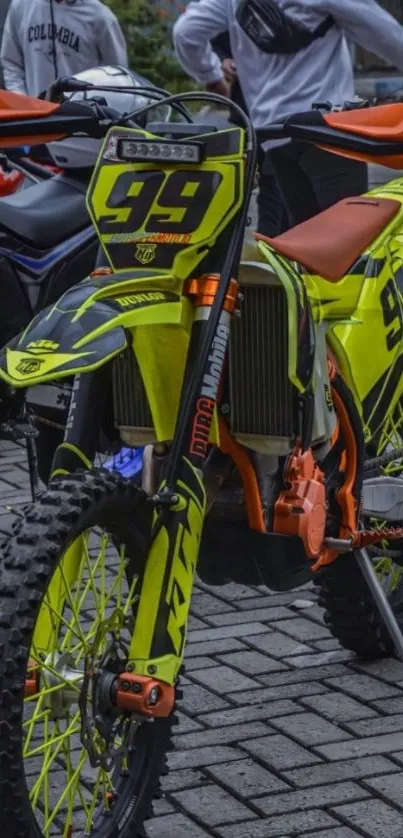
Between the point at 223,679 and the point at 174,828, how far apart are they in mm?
964

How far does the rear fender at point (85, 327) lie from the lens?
3178 mm

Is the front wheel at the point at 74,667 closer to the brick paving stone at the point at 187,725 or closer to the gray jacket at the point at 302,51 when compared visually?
the brick paving stone at the point at 187,725

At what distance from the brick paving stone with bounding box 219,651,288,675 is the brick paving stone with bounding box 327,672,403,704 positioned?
0.17 m

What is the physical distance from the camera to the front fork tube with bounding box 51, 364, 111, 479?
346 cm

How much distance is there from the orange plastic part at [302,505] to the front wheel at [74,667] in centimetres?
43

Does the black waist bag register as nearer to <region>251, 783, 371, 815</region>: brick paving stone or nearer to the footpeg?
the footpeg

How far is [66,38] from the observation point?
852 cm

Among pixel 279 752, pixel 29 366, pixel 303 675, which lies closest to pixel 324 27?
pixel 303 675

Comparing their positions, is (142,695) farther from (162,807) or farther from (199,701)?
(199,701)

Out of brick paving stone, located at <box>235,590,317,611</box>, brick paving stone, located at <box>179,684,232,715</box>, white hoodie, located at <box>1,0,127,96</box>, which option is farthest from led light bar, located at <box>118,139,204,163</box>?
white hoodie, located at <box>1,0,127,96</box>

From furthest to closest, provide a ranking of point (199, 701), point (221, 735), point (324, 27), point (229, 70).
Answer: point (229, 70) < point (324, 27) < point (199, 701) < point (221, 735)

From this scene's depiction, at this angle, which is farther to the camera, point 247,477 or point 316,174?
point 316,174

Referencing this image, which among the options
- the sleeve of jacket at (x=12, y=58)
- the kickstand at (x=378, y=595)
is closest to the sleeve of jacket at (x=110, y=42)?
the sleeve of jacket at (x=12, y=58)

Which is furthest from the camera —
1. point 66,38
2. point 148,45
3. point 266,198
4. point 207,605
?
point 148,45
